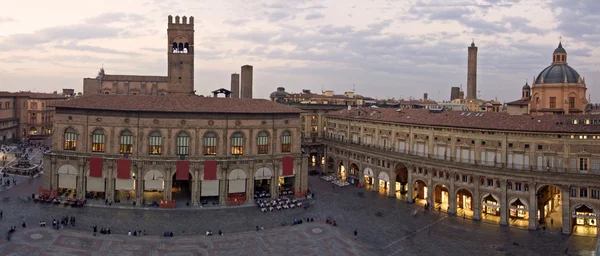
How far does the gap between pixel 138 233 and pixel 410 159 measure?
3740 centimetres

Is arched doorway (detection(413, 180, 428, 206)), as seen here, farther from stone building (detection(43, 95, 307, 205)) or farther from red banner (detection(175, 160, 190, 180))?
red banner (detection(175, 160, 190, 180))

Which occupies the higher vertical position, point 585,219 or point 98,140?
point 98,140

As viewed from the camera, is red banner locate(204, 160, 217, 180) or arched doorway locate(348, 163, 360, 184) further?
arched doorway locate(348, 163, 360, 184)

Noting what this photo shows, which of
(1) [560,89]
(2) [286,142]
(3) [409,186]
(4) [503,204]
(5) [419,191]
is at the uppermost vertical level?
(1) [560,89]

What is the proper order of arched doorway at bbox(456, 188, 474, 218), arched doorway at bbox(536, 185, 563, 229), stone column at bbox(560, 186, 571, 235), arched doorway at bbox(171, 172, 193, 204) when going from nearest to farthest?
stone column at bbox(560, 186, 571, 235)
arched doorway at bbox(536, 185, 563, 229)
arched doorway at bbox(456, 188, 474, 218)
arched doorway at bbox(171, 172, 193, 204)

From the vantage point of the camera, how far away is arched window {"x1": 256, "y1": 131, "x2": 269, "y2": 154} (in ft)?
202

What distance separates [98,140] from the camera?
5834 centimetres

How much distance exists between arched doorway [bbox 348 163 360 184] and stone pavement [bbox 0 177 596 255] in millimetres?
14077

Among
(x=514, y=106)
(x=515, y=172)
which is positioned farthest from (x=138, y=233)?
(x=514, y=106)

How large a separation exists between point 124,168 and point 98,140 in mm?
5527

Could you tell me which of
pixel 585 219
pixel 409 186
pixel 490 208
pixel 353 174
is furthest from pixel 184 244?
pixel 585 219

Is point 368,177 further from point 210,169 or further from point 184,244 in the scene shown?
point 184,244

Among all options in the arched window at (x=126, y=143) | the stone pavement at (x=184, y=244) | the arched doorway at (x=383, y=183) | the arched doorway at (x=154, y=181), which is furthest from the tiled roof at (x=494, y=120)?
the arched window at (x=126, y=143)

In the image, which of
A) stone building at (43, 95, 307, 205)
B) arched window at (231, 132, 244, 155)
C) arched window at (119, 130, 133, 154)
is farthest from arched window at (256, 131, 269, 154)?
arched window at (119, 130, 133, 154)
